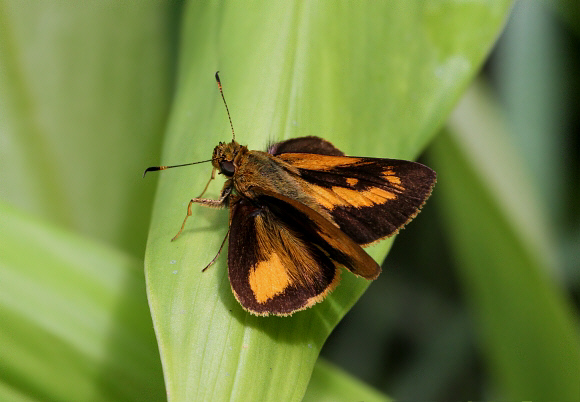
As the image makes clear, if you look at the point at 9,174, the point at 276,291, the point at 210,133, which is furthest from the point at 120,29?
the point at 276,291

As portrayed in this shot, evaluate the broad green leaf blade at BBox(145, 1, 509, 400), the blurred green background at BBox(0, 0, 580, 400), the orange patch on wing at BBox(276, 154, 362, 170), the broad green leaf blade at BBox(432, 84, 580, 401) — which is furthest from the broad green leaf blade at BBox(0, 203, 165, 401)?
the broad green leaf blade at BBox(432, 84, 580, 401)

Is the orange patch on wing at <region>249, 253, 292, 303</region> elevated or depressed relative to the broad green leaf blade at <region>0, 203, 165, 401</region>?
elevated

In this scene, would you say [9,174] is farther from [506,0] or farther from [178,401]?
[506,0]

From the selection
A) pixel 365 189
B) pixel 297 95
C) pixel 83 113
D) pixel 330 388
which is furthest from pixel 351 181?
pixel 83 113

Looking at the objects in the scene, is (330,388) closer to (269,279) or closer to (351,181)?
(269,279)

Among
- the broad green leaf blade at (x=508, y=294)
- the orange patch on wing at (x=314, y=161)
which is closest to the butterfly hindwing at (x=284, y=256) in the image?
the orange patch on wing at (x=314, y=161)

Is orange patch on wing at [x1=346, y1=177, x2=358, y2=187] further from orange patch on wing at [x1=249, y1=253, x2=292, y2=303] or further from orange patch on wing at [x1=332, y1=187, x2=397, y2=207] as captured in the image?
orange patch on wing at [x1=249, y1=253, x2=292, y2=303]

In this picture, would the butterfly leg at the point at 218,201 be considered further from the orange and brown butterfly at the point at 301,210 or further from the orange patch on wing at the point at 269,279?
the orange patch on wing at the point at 269,279
